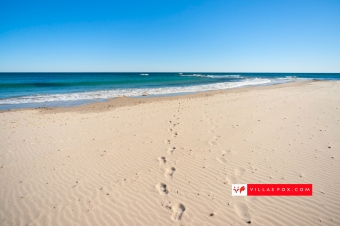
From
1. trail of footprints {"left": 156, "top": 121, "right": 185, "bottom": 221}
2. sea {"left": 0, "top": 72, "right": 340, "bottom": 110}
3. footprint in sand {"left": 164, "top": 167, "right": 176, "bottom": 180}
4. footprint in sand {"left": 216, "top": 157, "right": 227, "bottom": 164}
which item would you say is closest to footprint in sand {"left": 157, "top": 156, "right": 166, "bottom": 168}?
trail of footprints {"left": 156, "top": 121, "right": 185, "bottom": 221}

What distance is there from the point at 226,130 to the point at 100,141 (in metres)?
5.32

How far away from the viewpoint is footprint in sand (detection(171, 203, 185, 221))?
3.35 m

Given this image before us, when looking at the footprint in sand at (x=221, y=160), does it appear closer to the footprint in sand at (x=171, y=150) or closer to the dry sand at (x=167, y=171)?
the dry sand at (x=167, y=171)

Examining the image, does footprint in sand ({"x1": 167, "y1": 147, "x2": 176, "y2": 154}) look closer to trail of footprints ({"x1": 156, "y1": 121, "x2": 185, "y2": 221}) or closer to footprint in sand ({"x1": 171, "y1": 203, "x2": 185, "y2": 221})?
trail of footprints ({"x1": 156, "y1": 121, "x2": 185, "y2": 221})

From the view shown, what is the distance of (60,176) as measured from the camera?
15.4 feet

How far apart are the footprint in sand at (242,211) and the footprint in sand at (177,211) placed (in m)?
1.11

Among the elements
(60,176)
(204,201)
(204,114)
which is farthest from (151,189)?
(204,114)

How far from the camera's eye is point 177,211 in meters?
3.48

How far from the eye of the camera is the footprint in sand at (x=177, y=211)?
3.35 m

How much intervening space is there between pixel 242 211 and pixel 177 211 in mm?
1316

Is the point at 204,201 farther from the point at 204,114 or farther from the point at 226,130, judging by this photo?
the point at 204,114

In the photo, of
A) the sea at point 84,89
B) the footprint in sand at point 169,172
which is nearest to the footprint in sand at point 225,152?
the footprint in sand at point 169,172

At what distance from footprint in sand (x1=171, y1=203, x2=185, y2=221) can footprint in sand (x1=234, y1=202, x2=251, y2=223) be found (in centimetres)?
111

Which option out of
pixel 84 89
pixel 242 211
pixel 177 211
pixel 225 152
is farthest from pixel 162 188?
pixel 84 89
